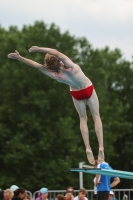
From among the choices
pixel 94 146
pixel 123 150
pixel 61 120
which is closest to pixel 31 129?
pixel 61 120

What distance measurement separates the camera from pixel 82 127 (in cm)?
1686

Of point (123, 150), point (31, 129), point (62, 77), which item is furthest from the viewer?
point (123, 150)

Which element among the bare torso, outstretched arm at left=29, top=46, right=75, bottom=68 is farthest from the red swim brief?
outstretched arm at left=29, top=46, right=75, bottom=68

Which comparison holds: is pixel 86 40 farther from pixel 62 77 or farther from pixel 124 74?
pixel 62 77

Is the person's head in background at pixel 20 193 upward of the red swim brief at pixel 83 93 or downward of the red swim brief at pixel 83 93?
downward

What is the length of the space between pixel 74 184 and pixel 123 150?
39.4 feet

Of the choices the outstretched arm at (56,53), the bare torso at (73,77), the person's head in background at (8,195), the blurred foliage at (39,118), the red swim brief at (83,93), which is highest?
the blurred foliage at (39,118)

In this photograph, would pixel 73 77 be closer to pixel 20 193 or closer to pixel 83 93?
pixel 83 93

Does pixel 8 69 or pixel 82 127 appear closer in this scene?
pixel 82 127

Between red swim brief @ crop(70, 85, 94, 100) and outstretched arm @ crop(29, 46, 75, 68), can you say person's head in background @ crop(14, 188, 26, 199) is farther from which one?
outstretched arm @ crop(29, 46, 75, 68)

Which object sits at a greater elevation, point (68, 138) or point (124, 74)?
point (124, 74)

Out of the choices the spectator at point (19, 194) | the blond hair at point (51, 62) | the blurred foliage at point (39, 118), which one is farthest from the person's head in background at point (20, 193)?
the blurred foliage at point (39, 118)

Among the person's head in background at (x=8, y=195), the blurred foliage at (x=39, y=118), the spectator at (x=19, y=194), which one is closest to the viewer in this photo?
the person's head in background at (x=8, y=195)

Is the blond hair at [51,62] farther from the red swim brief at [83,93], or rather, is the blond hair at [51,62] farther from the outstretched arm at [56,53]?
the red swim brief at [83,93]
